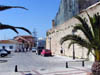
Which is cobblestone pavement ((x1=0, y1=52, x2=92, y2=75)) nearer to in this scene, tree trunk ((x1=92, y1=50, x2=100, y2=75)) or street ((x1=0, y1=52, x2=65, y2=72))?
street ((x1=0, y1=52, x2=65, y2=72))

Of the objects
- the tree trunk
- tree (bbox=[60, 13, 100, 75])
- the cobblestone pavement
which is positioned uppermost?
tree (bbox=[60, 13, 100, 75])

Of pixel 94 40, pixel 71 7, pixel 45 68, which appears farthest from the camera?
pixel 71 7

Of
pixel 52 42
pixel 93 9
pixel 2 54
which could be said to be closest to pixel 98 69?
pixel 93 9

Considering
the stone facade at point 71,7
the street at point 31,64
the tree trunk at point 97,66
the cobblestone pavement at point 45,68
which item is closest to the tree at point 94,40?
the tree trunk at point 97,66

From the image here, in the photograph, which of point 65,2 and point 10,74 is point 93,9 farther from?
point 65,2

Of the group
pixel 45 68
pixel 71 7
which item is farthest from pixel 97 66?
pixel 71 7

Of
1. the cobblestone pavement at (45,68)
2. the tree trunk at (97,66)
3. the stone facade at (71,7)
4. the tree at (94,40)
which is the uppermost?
the stone facade at (71,7)

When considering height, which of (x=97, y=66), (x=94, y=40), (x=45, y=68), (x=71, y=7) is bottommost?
(x=45, y=68)

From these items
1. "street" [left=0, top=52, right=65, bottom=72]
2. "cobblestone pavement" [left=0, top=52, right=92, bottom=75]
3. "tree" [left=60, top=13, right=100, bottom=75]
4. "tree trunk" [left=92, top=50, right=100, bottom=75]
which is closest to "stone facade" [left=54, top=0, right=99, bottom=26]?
"street" [left=0, top=52, right=65, bottom=72]

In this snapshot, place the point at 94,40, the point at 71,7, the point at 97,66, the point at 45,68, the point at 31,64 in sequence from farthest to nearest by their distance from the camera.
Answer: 1. the point at 71,7
2. the point at 31,64
3. the point at 45,68
4. the point at 94,40
5. the point at 97,66

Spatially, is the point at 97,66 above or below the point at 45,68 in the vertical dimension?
above

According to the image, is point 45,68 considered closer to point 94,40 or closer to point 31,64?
point 31,64

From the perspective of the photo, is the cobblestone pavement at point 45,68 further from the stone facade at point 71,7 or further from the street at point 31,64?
the stone facade at point 71,7

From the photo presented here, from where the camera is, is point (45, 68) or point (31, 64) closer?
point (45, 68)
